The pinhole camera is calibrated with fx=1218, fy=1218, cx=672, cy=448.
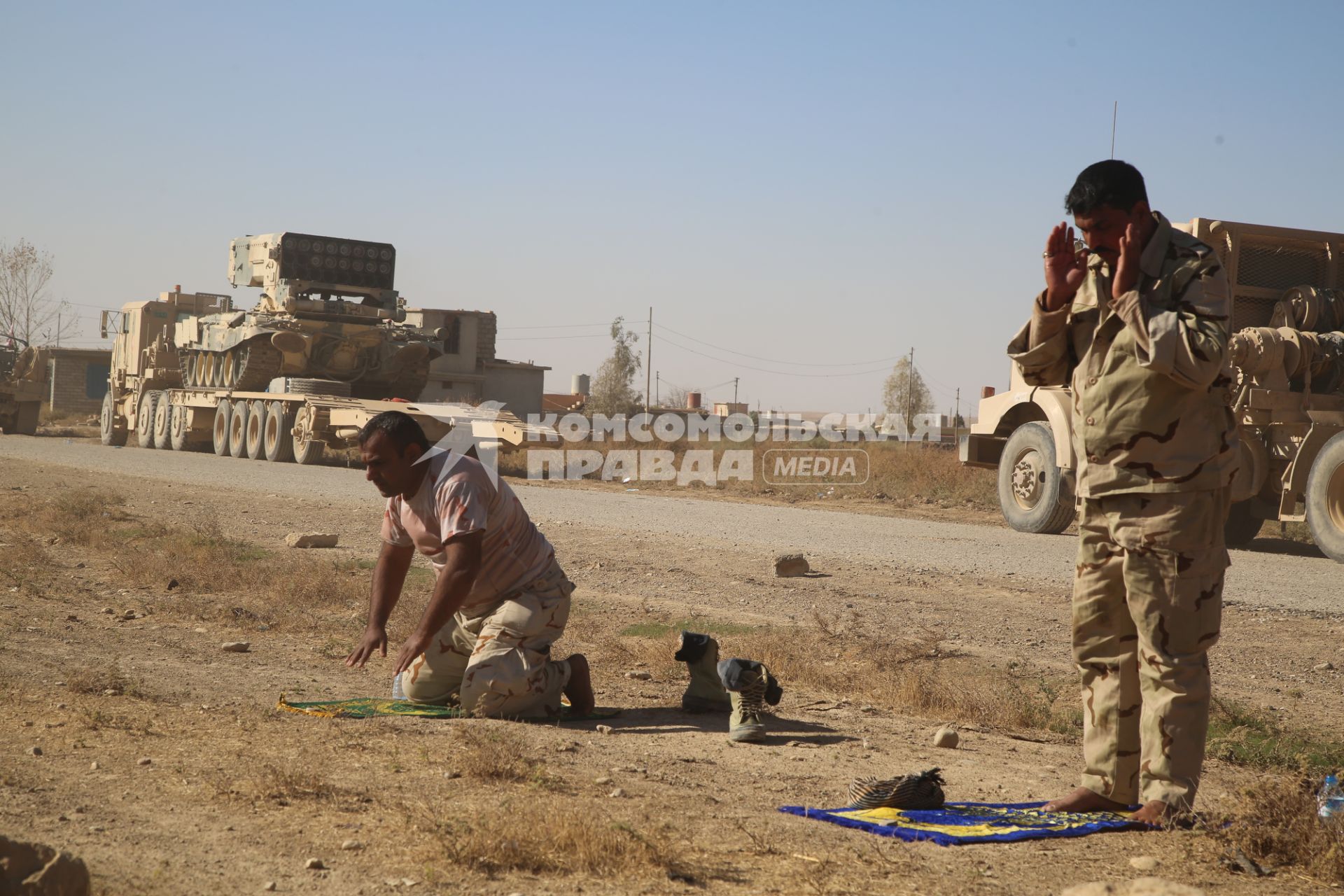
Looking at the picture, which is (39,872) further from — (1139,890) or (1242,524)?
(1242,524)

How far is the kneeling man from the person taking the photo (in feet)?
14.9

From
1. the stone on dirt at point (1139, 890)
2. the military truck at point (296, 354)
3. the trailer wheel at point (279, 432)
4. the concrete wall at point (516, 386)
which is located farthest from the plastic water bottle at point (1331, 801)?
the concrete wall at point (516, 386)

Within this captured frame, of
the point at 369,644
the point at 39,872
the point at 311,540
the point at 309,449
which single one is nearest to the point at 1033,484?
the point at 311,540

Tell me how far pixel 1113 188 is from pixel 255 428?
22.2 m

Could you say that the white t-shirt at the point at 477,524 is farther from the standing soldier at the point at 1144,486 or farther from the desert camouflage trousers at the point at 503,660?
the standing soldier at the point at 1144,486

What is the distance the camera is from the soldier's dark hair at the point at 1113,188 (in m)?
3.44

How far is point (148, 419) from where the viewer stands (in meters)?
29.5

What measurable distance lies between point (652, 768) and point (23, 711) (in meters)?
2.33

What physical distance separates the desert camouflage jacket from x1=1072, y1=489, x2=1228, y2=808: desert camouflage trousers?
0.25 feet

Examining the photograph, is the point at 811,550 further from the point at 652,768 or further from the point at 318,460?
the point at 318,460

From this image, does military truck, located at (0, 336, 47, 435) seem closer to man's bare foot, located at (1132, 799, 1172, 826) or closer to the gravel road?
the gravel road

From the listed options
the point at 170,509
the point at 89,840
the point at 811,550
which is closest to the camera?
the point at 89,840

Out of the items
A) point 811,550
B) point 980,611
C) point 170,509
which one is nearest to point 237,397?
point 170,509

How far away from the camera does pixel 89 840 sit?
3.05m
